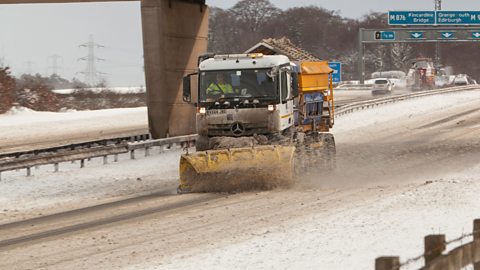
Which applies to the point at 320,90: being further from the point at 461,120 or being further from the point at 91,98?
the point at 91,98

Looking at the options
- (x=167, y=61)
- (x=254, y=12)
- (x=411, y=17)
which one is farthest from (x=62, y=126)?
(x=254, y=12)

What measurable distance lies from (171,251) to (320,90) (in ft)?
38.7

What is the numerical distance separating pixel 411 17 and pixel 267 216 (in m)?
63.3

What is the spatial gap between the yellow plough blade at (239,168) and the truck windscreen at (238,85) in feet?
4.49

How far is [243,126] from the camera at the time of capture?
693 inches

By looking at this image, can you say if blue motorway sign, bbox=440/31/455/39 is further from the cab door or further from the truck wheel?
the truck wheel

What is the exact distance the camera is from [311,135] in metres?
21.4

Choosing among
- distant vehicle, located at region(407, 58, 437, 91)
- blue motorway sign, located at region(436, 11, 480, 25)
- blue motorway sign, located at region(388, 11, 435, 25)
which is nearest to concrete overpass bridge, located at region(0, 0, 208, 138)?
distant vehicle, located at region(407, 58, 437, 91)

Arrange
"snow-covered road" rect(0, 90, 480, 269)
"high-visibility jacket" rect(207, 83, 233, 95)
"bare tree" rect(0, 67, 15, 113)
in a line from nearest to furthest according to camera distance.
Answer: "snow-covered road" rect(0, 90, 480, 269)
"high-visibility jacket" rect(207, 83, 233, 95)
"bare tree" rect(0, 67, 15, 113)

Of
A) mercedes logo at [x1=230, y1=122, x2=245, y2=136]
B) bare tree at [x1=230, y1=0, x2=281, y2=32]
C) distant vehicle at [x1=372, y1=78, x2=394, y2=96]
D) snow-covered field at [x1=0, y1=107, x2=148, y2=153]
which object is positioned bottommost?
snow-covered field at [x1=0, y1=107, x2=148, y2=153]

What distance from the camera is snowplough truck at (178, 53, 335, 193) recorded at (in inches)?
663

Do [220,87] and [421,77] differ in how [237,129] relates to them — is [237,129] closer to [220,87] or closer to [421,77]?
[220,87]

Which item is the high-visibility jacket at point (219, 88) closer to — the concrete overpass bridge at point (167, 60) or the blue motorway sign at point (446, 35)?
the concrete overpass bridge at point (167, 60)

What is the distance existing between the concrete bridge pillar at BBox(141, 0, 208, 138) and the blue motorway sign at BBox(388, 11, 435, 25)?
4780 cm
